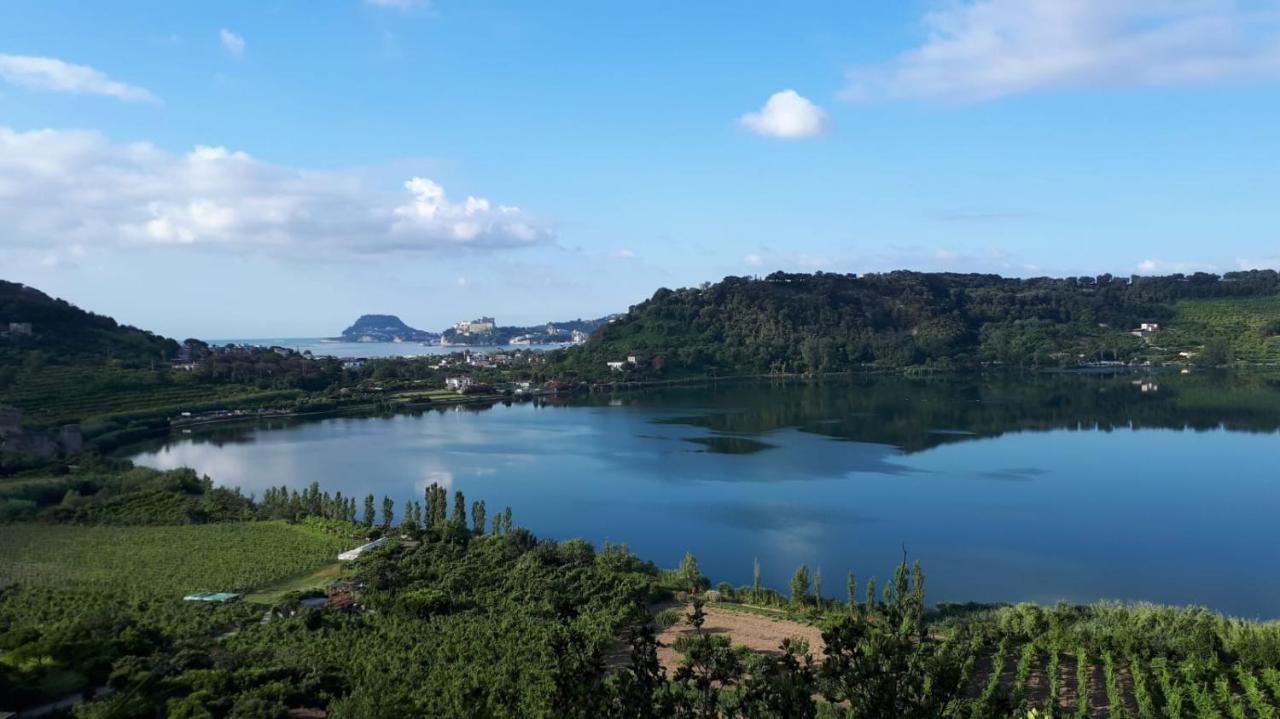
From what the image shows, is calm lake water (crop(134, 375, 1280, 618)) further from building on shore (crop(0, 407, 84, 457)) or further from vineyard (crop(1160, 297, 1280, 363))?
vineyard (crop(1160, 297, 1280, 363))

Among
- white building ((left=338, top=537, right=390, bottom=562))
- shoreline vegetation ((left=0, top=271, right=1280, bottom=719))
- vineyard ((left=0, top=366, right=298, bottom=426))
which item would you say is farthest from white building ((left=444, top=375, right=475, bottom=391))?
white building ((left=338, top=537, right=390, bottom=562))

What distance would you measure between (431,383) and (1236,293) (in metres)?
89.9

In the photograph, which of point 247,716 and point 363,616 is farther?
point 363,616

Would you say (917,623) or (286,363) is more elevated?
(286,363)

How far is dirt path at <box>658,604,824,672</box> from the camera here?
14273 mm

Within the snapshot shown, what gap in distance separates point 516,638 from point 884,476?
2350 cm

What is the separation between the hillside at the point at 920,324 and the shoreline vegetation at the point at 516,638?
2265 inches

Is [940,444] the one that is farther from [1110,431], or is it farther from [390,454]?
[390,454]

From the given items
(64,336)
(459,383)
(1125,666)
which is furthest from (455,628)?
(459,383)

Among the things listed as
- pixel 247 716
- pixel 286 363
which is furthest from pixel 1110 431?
pixel 286 363

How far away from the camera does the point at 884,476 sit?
3456 centimetres

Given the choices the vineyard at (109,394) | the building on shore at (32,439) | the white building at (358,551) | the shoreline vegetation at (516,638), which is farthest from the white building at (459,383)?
the white building at (358,551)

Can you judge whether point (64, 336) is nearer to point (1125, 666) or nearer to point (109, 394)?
point (109, 394)

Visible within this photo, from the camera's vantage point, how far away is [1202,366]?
74562mm
